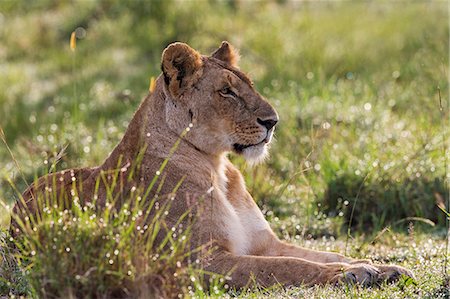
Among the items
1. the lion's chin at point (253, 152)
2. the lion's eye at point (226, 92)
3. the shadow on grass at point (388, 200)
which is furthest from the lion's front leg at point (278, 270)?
the shadow on grass at point (388, 200)

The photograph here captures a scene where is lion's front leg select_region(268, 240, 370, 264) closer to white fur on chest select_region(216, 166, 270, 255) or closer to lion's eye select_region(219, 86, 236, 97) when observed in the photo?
white fur on chest select_region(216, 166, 270, 255)

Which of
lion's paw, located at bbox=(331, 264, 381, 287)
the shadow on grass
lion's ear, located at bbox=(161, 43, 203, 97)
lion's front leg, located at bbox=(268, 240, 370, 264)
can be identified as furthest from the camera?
the shadow on grass

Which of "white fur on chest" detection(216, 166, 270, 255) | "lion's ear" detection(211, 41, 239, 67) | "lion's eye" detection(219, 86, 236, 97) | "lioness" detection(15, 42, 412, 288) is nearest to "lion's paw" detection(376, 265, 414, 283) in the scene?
"lioness" detection(15, 42, 412, 288)

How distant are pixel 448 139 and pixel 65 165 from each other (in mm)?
2894

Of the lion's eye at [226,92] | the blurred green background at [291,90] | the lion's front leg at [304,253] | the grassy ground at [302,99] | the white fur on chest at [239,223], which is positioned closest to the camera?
the white fur on chest at [239,223]

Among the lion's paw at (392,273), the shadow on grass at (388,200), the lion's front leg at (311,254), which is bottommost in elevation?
the shadow on grass at (388,200)

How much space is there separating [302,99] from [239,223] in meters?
3.73

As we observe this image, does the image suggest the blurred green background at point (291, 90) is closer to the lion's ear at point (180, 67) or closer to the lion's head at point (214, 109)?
the lion's head at point (214, 109)

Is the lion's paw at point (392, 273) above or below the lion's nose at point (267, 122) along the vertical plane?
below

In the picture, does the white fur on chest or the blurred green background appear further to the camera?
the blurred green background

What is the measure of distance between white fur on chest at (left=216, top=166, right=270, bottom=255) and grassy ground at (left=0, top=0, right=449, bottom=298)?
14.0 inches

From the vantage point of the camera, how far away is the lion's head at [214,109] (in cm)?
526

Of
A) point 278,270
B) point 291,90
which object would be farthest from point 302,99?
point 278,270

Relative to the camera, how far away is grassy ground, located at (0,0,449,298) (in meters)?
6.72
